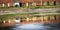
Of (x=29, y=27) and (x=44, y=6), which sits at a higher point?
(x=44, y=6)

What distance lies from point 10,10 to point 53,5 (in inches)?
20.2

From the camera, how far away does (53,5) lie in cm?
300

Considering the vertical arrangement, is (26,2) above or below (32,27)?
above

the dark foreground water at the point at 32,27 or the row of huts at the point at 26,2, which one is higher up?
the row of huts at the point at 26,2

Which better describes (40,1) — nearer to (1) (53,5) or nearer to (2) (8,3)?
(1) (53,5)

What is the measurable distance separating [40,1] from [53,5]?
0.16 m

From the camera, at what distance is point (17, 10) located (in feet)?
9.75

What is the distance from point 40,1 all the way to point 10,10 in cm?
37

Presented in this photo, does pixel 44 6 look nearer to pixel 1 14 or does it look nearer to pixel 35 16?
pixel 35 16

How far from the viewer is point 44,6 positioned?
2986mm

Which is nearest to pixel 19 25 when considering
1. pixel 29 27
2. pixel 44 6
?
pixel 29 27

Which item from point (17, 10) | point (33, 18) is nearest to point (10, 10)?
point (17, 10)

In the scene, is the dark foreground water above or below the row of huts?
below

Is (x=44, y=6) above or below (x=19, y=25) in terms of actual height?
above
